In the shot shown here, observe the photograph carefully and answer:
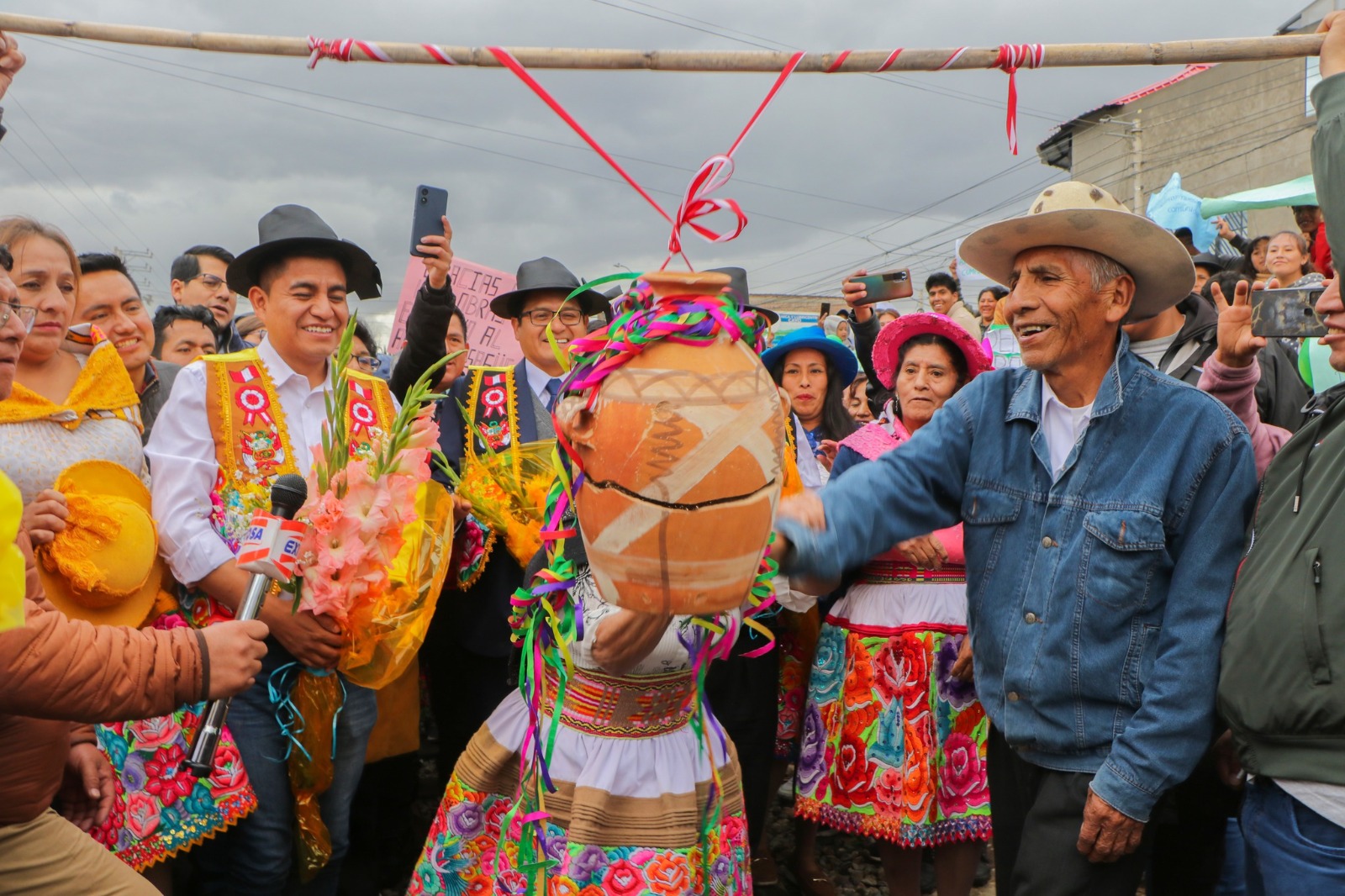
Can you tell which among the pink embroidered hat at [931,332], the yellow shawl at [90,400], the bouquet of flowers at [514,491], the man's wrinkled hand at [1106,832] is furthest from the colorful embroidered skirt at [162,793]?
the pink embroidered hat at [931,332]

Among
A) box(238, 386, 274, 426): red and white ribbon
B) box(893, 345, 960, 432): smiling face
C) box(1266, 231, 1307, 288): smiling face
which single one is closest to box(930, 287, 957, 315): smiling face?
box(1266, 231, 1307, 288): smiling face

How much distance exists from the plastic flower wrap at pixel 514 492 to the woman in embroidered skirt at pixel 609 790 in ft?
1.62

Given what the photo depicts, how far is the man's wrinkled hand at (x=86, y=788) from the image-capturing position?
9.38ft

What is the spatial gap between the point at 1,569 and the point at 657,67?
1.63 m

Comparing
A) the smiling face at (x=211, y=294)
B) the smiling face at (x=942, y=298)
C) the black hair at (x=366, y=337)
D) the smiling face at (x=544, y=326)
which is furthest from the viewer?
the smiling face at (x=942, y=298)

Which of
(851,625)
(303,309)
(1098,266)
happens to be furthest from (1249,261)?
(303,309)

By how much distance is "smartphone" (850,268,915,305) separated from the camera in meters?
5.06

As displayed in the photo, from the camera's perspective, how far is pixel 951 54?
235 centimetres

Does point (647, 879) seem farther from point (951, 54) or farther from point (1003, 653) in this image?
point (951, 54)

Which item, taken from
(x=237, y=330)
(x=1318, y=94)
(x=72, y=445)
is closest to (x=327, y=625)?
(x=72, y=445)

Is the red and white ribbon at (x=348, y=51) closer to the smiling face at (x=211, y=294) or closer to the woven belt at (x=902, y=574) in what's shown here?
the woven belt at (x=902, y=574)

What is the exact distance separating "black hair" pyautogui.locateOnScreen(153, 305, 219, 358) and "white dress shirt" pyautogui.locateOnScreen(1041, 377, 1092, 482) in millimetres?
4075

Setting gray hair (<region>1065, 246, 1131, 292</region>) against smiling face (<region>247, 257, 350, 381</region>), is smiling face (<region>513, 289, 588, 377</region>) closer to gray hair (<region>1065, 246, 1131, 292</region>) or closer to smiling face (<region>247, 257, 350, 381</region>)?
smiling face (<region>247, 257, 350, 381</region>)

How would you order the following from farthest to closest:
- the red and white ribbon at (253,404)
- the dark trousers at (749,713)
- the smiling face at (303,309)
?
the dark trousers at (749,713) < the smiling face at (303,309) < the red and white ribbon at (253,404)
